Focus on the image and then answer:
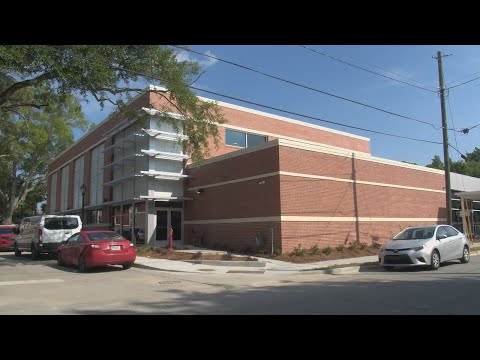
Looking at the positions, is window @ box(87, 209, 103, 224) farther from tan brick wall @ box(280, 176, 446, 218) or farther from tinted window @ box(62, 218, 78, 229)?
tan brick wall @ box(280, 176, 446, 218)

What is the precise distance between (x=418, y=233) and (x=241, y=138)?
16109 mm

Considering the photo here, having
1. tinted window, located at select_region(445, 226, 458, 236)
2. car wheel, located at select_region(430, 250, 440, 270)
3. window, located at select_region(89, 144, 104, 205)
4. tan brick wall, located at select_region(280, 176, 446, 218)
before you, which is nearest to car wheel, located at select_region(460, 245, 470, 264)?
tinted window, located at select_region(445, 226, 458, 236)

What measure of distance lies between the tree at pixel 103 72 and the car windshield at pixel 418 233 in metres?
9.49

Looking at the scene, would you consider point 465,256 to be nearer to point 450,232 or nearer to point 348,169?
point 450,232

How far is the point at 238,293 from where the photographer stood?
10.2m

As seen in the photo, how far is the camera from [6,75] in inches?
778

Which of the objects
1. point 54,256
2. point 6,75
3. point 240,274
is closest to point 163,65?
point 6,75

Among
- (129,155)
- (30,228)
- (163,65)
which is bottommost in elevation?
(30,228)

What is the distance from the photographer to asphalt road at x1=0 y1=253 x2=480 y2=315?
8062 millimetres

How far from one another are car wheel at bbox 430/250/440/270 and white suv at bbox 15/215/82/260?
14909 mm

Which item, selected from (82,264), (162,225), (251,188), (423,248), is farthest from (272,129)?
(82,264)

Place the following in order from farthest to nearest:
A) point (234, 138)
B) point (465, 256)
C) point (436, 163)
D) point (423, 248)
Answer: point (436, 163)
point (234, 138)
point (465, 256)
point (423, 248)
